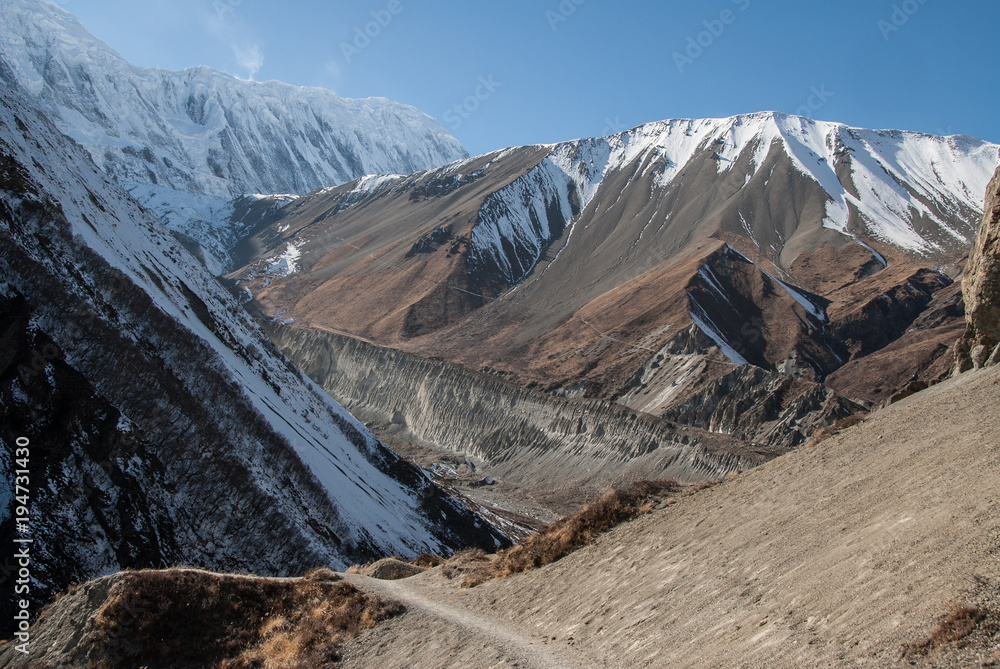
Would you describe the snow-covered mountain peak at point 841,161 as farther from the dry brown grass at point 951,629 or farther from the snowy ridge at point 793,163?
the dry brown grass at point 951,629

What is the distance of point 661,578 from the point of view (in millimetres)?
10102

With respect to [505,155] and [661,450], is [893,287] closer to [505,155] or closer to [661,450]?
[661,450]

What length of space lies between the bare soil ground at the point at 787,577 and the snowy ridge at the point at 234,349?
1162 centimetres

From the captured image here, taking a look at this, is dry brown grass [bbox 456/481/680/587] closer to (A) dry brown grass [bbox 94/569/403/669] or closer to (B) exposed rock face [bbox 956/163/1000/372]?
(A) dry brown grass [bbox 94/569/403/669]

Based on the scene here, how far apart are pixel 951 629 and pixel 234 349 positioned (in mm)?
29918

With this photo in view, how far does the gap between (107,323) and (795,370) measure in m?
57.0

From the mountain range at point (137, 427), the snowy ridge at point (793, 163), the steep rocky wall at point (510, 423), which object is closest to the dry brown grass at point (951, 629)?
the mountain range at point (137, 427)

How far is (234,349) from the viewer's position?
3031 cm

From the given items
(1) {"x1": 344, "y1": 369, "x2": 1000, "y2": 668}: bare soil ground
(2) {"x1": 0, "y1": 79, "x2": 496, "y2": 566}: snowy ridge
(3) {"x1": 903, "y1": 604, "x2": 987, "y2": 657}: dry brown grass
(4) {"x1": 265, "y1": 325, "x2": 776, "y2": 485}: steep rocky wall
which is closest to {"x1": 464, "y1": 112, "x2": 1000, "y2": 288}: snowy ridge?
(4) {"x1": 265, "y1": 325, "x2": 776, "y2": 485}: steep rocky wall

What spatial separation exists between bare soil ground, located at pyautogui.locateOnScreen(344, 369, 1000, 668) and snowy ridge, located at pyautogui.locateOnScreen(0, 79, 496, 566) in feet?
38.1

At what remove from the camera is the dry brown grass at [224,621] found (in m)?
10.5

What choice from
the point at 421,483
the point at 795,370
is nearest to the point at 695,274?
the point at 795,370

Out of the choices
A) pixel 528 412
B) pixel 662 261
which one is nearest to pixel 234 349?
pixel 528 412

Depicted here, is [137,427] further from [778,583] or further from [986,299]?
[986,299]
